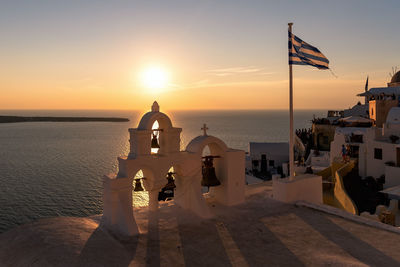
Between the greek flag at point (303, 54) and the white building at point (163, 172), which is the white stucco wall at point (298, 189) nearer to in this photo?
the white building at point (163, 172)

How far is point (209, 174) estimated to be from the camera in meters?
12.8

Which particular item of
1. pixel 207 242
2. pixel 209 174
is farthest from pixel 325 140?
pixel 207 242

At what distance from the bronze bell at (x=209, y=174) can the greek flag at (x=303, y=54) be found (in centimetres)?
553

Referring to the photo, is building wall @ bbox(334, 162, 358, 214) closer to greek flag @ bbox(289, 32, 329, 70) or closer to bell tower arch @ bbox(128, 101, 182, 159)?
greek flag @ bbox(289, 32, 329, 70)

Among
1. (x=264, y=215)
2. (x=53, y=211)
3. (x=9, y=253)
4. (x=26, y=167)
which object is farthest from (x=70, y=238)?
(x=26, y=167)

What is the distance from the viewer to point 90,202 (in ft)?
128

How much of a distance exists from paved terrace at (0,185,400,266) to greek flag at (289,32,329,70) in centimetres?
656

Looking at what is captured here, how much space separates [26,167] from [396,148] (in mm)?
59501

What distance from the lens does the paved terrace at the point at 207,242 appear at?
8.02 m

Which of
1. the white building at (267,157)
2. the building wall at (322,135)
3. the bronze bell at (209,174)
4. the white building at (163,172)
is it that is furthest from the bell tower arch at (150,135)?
the building wall at (322,135)

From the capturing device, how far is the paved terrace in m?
8.02

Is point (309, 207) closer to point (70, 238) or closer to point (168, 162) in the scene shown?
point (168, 162)

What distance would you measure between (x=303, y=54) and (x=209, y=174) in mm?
6677

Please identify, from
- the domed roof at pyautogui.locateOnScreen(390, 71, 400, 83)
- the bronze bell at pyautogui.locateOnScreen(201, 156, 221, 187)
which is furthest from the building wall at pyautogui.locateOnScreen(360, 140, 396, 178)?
the domed roof at pyautogui.locateOnScreen(390, 71, 400, 83)
